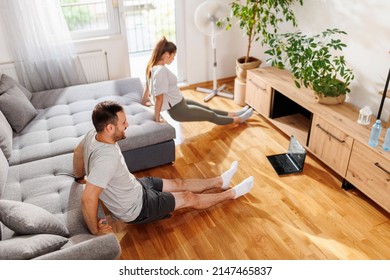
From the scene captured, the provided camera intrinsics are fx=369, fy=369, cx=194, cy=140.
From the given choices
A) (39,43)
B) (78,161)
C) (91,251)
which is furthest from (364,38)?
(39,43)

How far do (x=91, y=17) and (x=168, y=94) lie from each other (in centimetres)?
160

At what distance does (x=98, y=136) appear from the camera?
85.3 inches

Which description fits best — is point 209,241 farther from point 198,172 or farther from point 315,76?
point 315,76

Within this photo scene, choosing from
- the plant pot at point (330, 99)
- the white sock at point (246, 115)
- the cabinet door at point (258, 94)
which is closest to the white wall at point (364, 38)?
the plant pot at point (330, 99)

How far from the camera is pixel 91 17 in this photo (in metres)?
4.29

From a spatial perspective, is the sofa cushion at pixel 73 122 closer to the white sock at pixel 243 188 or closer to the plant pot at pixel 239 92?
the white sock at pixel 243 188

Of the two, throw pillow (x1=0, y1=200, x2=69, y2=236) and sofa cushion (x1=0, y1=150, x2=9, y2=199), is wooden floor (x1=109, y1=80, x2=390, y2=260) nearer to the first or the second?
throw pillow (x1=0, y1=200, x2=69, y2=236)

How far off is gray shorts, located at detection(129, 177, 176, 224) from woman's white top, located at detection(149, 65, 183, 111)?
1.00 meters

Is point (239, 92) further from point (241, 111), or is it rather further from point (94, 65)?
point (94, 65)

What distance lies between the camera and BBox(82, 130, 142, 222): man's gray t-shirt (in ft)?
6.86

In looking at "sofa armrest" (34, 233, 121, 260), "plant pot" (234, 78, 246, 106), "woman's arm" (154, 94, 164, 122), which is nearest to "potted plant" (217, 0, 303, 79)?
"plant pot" (234, 78, 246, 106)

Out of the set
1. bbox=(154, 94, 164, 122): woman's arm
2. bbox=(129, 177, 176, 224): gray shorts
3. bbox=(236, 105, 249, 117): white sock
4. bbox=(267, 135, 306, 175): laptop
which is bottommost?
bbox=(267, 135, 306, 175): laptop

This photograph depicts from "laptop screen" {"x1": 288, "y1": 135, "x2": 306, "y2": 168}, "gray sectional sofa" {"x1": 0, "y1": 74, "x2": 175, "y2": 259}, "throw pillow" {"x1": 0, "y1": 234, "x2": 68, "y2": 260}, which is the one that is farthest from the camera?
"laptop screen" {"x1": 288, "y1": 135, "x2": 306, "y2": 168}

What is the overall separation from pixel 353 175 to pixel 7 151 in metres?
2.75
